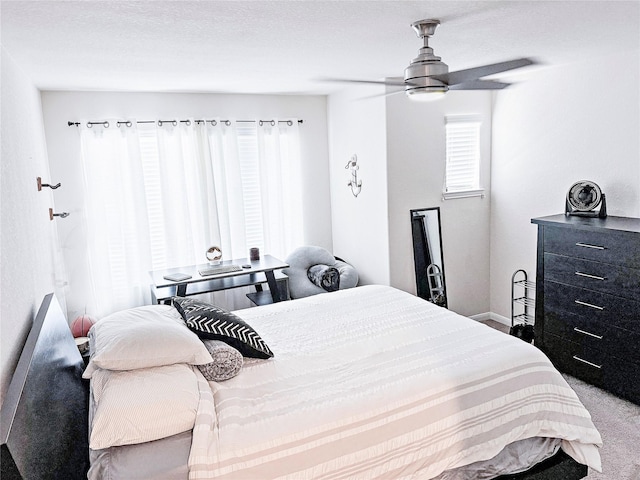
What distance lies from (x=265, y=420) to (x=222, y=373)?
0.42m

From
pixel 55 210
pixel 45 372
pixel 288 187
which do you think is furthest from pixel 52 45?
pixel 288 187

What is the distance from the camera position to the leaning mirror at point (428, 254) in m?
4.25

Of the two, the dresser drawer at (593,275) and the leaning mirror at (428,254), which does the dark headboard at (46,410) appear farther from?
the dresser drawer at (593,275)

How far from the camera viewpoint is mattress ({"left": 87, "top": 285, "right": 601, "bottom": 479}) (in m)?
1.80

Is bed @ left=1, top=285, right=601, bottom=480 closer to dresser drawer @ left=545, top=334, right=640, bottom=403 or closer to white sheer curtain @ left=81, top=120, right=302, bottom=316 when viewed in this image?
dresser drawer @ left=545, top=334, right=640, bottom=403

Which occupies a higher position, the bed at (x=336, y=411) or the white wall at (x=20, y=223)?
the white wall at (x=20, y=223)

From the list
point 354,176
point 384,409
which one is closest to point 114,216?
point 354,176

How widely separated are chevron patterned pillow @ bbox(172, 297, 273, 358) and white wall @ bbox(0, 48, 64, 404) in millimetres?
729

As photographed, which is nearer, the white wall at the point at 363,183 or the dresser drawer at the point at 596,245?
the dresser drawer at the point at 596,245

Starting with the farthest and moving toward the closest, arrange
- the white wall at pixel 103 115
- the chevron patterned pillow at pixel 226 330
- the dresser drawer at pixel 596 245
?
the white wall at pixel 103 115 → the dresser drawer at pixel 596 245 → the chevron patterned pillow at pixel 226 330

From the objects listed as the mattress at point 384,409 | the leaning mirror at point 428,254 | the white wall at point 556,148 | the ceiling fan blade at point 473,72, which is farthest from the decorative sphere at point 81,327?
the white wall at point 556,148

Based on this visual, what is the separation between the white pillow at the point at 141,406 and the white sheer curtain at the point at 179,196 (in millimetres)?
2311

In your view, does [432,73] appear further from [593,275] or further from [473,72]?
[593,275]

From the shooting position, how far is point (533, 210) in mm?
4117
